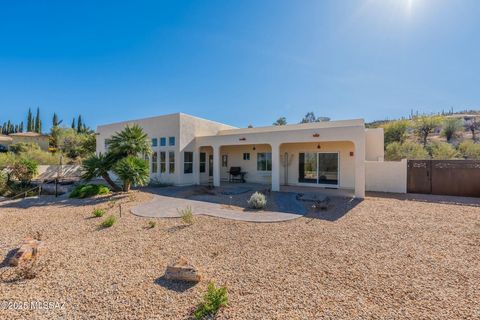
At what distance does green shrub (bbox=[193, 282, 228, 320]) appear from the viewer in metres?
2.96

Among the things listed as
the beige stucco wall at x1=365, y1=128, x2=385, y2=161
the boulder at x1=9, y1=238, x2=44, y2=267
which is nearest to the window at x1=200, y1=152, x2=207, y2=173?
the beige stucco wall at x1=365, y1=128, x2=385, y2=161

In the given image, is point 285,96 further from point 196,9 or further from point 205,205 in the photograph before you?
point 205,205

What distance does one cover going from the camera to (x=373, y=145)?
14953mm

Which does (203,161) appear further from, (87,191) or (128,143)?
(87,191)

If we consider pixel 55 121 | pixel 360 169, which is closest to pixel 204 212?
pixel 360 169

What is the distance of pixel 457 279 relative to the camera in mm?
3760

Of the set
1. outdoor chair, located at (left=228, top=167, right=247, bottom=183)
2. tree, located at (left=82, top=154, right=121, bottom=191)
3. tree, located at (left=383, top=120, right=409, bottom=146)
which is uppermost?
tree, located at (left=383, top=120, right=409, bottom=146)

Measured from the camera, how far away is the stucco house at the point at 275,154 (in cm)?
1237

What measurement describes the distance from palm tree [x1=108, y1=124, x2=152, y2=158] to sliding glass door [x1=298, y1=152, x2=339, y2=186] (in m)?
10.4

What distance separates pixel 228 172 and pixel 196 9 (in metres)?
11.2

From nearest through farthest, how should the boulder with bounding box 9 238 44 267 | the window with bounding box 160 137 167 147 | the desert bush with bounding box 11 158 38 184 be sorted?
the boulder with bounding box 9 238 44 267, the desert bush with bounding box 11 158 38 184, the window with bounding box 160 137 167 147

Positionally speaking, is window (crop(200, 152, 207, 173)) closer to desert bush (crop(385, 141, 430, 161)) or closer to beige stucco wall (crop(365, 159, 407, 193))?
beige stucco wall (crop(365, 159, 407, 193))

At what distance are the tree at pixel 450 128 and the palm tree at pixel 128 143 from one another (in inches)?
1907

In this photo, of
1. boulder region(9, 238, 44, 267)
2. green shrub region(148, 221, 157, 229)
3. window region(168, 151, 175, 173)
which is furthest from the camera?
window region(168, 151, 175, 173)
